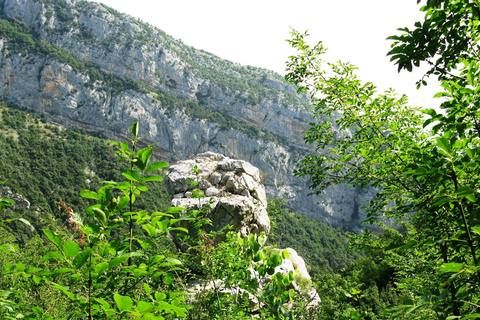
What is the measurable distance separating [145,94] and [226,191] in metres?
55.8

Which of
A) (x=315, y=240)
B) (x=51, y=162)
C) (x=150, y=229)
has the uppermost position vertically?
(x=150, y=229)

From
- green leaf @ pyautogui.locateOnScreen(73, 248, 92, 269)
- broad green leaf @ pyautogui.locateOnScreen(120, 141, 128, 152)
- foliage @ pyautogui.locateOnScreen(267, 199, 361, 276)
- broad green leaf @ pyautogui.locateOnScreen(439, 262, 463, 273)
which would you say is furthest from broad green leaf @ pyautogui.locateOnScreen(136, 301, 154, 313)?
foliage @ pyautogui.locateOnScreen(267, 199, 361, 276)

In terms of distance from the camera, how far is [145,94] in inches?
2376

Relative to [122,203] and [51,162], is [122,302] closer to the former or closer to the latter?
[122,203]

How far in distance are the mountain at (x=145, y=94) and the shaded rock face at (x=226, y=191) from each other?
45180mm

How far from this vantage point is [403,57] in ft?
5.76

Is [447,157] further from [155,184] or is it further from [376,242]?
[155,184]

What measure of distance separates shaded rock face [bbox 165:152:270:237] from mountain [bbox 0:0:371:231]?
4518 centimetres

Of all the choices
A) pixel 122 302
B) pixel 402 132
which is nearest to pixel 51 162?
pixel 402 132

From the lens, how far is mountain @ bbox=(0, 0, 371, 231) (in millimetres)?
51875

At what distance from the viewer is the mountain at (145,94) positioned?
51875 mm

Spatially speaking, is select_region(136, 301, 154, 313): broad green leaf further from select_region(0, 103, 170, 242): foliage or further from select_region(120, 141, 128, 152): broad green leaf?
select_region(0, 103, 170, 242): foliage

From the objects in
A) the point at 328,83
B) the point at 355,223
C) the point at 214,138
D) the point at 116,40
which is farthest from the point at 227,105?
the point at 328,83

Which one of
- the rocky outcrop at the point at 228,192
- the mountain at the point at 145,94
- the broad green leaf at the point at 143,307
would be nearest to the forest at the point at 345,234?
the broad green leaf at the point at 143,307
